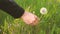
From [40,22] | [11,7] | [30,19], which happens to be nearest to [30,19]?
[30,19]

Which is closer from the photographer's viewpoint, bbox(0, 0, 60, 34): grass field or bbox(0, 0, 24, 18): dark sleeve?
bbox(0, 0, 24, 18): dark sleeve

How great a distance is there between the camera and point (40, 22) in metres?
1.61

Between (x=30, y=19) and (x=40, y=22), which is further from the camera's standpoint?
(x=40, y=22)

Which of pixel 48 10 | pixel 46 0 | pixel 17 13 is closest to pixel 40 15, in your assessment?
pixel 48 10

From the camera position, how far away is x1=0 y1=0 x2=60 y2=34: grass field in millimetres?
1626

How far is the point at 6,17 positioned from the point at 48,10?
0.38 meters

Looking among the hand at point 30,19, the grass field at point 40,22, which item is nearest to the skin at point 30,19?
the hand at point 30,19

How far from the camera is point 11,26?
1.72m

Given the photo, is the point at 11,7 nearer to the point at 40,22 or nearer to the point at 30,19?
the point at 30,19

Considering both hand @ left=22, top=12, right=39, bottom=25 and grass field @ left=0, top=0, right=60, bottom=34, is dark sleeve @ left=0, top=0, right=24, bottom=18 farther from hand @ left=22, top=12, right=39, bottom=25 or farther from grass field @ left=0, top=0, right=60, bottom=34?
grass field @ left=0, top=0, right=60, bottom=34

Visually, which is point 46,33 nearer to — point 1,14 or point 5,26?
point 5,26

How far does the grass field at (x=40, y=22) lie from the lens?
1626 millimetres

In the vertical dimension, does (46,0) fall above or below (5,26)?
above

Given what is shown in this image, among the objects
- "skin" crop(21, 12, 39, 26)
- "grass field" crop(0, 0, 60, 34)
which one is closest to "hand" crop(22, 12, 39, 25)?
"skin" crop(21, 12, 39, 26)
